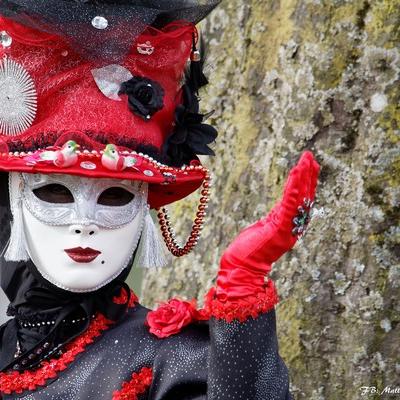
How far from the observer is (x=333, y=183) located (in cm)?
356

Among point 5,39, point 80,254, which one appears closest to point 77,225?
point 80,254

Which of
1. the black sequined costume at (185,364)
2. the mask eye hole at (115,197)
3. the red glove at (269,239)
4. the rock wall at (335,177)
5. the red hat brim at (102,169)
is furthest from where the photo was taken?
the rock wall at (335,177)

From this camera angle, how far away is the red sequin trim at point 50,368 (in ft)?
9.55

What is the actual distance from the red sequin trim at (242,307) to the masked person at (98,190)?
1 centimetres

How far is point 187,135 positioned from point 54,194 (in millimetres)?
356

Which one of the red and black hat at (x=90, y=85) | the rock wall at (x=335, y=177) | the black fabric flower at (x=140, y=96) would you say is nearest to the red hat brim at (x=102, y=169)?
the red and black hat at (x=90, y=85)

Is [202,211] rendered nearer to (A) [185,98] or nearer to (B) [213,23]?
(A) [185,98]

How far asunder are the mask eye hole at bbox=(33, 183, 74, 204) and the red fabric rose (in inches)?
13.2

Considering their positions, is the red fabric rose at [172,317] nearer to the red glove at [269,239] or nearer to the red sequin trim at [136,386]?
the red sequin trim at [136,386]

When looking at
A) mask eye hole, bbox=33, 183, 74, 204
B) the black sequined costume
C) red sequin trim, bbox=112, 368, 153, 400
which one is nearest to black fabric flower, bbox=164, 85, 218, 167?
mask eye hole, bbox=33, 183, 74, 204

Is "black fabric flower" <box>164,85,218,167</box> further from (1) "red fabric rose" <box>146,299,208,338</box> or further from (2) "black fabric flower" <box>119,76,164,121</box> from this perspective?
(1) "red fabric rose" <box>146,299,208,338</box>

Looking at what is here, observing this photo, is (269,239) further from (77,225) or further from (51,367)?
(51,367)

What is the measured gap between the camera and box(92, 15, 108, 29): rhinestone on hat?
2.80m

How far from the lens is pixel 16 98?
285cm
